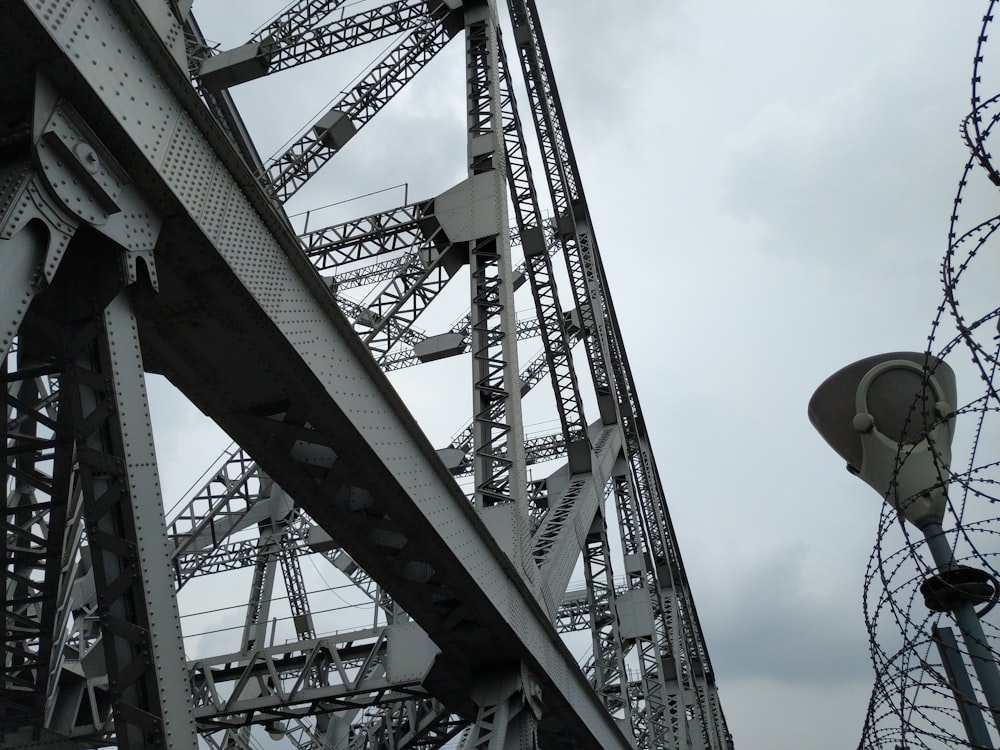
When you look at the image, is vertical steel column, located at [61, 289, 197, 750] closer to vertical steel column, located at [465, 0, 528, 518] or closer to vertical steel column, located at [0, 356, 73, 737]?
vertical steel column, located at [0, 356, 73, 737]

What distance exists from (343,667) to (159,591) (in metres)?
9.71

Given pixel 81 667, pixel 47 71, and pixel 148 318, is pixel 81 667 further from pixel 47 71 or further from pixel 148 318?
pixel 47 71

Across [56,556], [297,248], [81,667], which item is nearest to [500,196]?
[297,248]

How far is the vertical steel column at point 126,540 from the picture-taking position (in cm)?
439

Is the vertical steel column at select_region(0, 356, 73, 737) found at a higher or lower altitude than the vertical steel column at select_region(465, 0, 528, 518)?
lower

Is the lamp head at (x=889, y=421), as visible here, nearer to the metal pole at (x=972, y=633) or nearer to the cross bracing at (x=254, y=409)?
the metal pole at (x=972, y=633)

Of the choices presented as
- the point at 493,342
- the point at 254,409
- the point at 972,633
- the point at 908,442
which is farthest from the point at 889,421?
the point at 254,409

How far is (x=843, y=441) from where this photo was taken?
959 centimetres

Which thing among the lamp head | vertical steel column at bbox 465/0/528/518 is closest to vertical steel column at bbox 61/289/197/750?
vertical steel column at bbox 465/0/528/518

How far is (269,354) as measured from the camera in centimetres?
611

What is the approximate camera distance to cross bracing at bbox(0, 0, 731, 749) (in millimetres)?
4441

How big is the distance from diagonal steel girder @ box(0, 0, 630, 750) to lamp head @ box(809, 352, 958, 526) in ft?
12.9

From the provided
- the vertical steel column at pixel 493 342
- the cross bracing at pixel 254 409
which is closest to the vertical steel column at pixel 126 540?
the cross bracing at pixel 254 409

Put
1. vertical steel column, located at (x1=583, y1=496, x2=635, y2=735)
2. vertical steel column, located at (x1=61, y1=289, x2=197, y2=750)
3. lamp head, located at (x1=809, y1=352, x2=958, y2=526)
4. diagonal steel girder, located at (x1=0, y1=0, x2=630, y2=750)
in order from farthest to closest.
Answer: vertical steel column, located at (x1=583, y1=496, x2=635, y2=735)
lamp head, located at (x1=809, y1=352, x2=958, y2=526)
diagonal steel girder, located at (x1=0, y1=0, x2=630, y2=750)
vertical steel column, located at (x1=61, y1=289, x2=197, y2=750)
